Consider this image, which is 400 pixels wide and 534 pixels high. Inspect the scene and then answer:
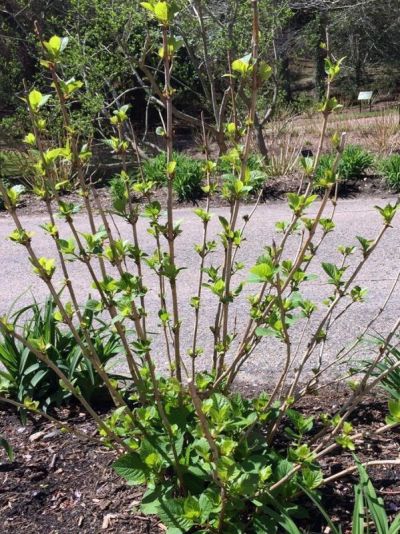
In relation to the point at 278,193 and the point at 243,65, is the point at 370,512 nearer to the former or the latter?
the point at 243,65

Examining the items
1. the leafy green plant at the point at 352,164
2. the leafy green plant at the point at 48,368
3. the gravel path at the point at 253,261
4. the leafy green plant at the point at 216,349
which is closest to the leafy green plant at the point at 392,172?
the leafy green plant at the point at 352,164

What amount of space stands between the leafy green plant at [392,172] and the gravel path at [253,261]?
45 centimetres

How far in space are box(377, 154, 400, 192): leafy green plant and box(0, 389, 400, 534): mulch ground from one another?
6180 mm

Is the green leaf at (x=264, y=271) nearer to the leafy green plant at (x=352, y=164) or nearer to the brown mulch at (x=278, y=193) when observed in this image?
the brown mulch at (x=278, y=193)

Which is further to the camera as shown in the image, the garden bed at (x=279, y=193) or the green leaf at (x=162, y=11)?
the garden bed at (x=279, y=193)

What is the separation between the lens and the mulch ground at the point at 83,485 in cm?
234

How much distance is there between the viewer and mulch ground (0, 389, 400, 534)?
2338 millimetres

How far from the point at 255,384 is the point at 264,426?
88cm

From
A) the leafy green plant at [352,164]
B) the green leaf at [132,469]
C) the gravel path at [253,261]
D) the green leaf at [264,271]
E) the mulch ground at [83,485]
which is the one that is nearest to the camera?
the green leaf at [264,271]

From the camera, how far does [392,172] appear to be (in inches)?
342

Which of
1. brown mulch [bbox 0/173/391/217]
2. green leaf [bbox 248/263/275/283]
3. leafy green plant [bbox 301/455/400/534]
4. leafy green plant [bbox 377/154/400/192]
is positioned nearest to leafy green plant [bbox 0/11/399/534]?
green leaf [bbox 248/263/275/283]

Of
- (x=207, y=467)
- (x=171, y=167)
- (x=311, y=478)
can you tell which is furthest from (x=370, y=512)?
(x=171, y=167)

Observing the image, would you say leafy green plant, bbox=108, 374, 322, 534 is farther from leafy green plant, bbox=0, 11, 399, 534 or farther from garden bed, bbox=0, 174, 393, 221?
garden bed, bbox=0, 174, 393, 221

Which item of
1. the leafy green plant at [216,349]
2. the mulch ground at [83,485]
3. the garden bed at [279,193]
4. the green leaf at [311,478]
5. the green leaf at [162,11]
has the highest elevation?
the green leaf at [162,11]
